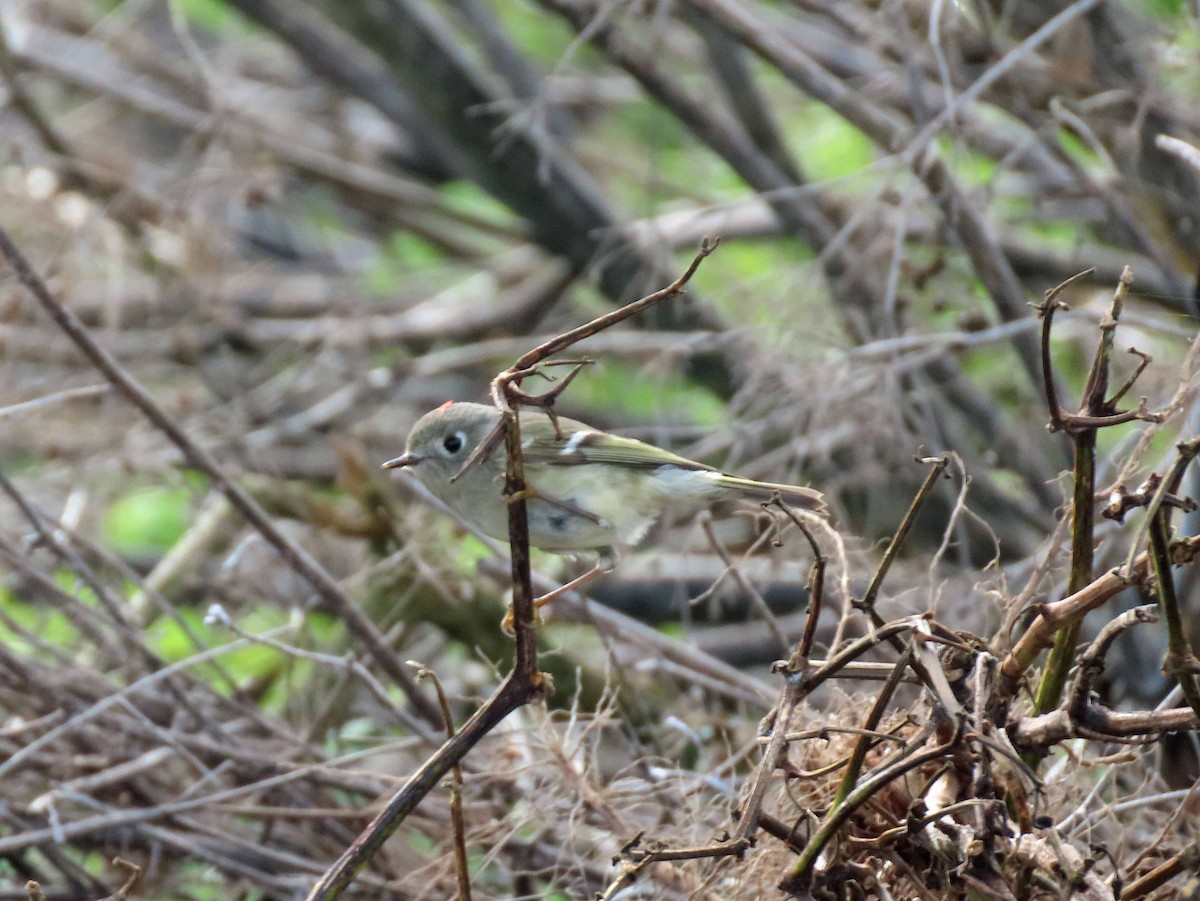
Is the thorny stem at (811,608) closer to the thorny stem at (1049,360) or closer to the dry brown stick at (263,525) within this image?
the thorny stem at (1049,360)

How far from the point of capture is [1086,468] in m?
1.49

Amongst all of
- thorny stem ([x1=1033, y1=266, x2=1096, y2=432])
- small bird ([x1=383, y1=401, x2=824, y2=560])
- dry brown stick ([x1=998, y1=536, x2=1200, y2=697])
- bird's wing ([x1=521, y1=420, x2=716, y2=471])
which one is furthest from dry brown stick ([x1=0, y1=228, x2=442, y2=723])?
thorny stem ([x1=1033, y1=266, x2=1096, y2=432])

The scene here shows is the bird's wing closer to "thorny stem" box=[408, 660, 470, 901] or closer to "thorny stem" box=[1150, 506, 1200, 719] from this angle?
"thorny stem" box=[408, 660, 470, 901]

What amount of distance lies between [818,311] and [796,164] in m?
1.11

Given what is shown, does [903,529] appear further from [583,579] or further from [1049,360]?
[583,579]

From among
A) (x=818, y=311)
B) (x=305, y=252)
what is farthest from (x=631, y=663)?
(x=305, y=252)

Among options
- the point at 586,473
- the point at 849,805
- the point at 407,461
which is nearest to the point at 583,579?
the point at 586,473

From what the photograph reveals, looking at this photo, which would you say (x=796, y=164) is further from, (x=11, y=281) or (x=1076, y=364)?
(x=11, y=281)

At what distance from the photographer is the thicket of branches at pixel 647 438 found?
64.2 inches

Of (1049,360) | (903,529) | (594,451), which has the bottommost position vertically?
(594,451)

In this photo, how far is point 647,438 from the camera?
4906mm

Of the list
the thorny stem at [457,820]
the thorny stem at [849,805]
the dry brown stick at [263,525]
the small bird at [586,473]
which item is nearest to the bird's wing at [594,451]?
the small bird at [586,473]

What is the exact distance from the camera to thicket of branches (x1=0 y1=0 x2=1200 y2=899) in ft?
5.35

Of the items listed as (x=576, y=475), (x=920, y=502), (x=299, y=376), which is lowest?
(x=299, y=376)
